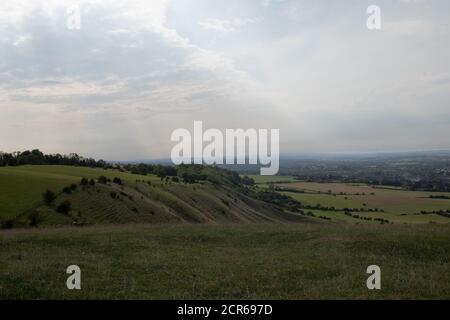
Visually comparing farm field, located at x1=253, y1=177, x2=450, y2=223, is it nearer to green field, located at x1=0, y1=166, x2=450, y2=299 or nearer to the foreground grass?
green field, located at x1=0, y1=166, x2=450, y2=299

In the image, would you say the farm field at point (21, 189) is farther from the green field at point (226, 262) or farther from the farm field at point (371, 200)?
the farm field at point (371, 200)

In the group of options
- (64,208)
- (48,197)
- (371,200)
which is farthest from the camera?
(371,200)

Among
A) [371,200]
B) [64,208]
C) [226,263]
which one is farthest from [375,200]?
[226,263]

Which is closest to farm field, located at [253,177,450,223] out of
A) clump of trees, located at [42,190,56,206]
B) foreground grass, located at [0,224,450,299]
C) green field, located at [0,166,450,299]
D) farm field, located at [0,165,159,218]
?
green field, located at [0,166,450,299]

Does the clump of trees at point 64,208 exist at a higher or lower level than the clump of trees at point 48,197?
lower

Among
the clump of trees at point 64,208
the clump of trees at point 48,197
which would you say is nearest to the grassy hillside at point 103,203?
the clump of trees at point 64,208

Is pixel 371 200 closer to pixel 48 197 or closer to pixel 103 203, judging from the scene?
pixel 103 203

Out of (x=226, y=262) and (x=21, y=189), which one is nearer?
(x=226, y=262)

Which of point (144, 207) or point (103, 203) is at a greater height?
point (103, 203)

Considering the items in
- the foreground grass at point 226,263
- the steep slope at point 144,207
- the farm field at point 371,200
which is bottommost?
the farm field at point 371,200
